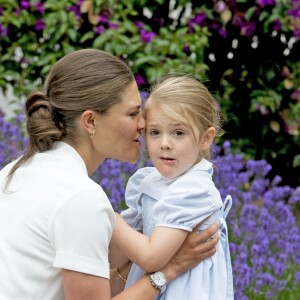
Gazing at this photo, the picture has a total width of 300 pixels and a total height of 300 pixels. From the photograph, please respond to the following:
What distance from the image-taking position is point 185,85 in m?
2.64

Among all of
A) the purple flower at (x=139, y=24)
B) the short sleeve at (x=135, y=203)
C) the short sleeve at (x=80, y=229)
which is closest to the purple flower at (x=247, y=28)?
the purple flower at (x=139, y=24)

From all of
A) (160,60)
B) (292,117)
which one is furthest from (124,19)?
(292,117)

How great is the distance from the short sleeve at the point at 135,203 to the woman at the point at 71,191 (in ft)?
0.65

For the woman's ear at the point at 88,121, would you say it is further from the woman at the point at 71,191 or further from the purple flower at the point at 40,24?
the purple flower at the point at 40,24

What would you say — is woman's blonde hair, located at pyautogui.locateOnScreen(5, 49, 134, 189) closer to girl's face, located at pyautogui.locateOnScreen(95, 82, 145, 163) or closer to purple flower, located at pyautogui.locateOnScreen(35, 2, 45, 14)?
girl's face, located at pyautogui.locateOnScreen(95, 82, 145, 163)

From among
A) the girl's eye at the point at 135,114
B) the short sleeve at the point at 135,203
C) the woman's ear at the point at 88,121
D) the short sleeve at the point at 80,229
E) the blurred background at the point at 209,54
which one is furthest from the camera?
the blurred background at the point at 209,54

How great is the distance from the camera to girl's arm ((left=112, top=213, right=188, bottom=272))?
246 centimetres

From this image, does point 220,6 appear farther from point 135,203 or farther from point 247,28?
point 135,203

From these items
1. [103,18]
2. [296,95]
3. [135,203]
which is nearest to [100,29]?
[103,18]

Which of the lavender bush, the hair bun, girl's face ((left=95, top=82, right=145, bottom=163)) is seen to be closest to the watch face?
girl's face ((left=95, top=82, right=145, bottom=163))

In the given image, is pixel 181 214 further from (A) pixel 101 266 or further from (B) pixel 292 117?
(B) pixel 292 117

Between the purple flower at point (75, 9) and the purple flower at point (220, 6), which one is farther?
the purple flower at point (220, 6)

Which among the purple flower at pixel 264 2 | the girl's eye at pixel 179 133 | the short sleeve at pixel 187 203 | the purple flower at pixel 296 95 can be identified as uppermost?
the girl's eye at pixel 179 133

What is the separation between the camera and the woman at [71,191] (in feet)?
7.47
